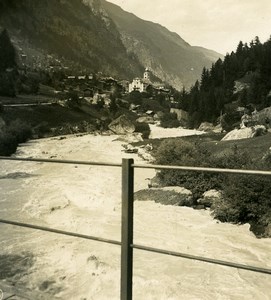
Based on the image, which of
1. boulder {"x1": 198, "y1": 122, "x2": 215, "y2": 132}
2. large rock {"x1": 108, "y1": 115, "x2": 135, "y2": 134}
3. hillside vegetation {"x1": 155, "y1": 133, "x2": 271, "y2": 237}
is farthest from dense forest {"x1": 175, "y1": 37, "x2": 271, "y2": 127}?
hillside vegetation {"x1": 155, "y1": 133, "x2": 271, "y2": 237}

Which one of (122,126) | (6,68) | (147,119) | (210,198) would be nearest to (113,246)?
(210,198)

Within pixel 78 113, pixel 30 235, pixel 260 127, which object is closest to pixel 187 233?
pixel 30 235

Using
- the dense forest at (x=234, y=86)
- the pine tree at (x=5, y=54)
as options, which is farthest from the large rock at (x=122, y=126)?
the pine tree at (x=5, y=54)

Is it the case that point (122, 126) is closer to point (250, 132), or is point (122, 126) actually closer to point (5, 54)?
point (250, 132)

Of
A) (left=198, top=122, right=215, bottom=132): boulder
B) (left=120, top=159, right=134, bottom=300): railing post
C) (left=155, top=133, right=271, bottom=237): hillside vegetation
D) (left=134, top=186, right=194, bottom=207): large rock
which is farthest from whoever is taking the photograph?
(left=198, top=122, right=215, bottom=132): boulder

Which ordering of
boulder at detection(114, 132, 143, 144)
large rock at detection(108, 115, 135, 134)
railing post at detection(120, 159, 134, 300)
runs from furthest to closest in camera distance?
large rock at detection(108, 115, 135, 134) < boulder at detection(114, 132, 143, 144) < railing post at detection(120, 159, 134, 300)

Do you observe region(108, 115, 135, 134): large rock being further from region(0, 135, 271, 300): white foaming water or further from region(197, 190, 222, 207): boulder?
region(197, 190, 222, 207): boulder
